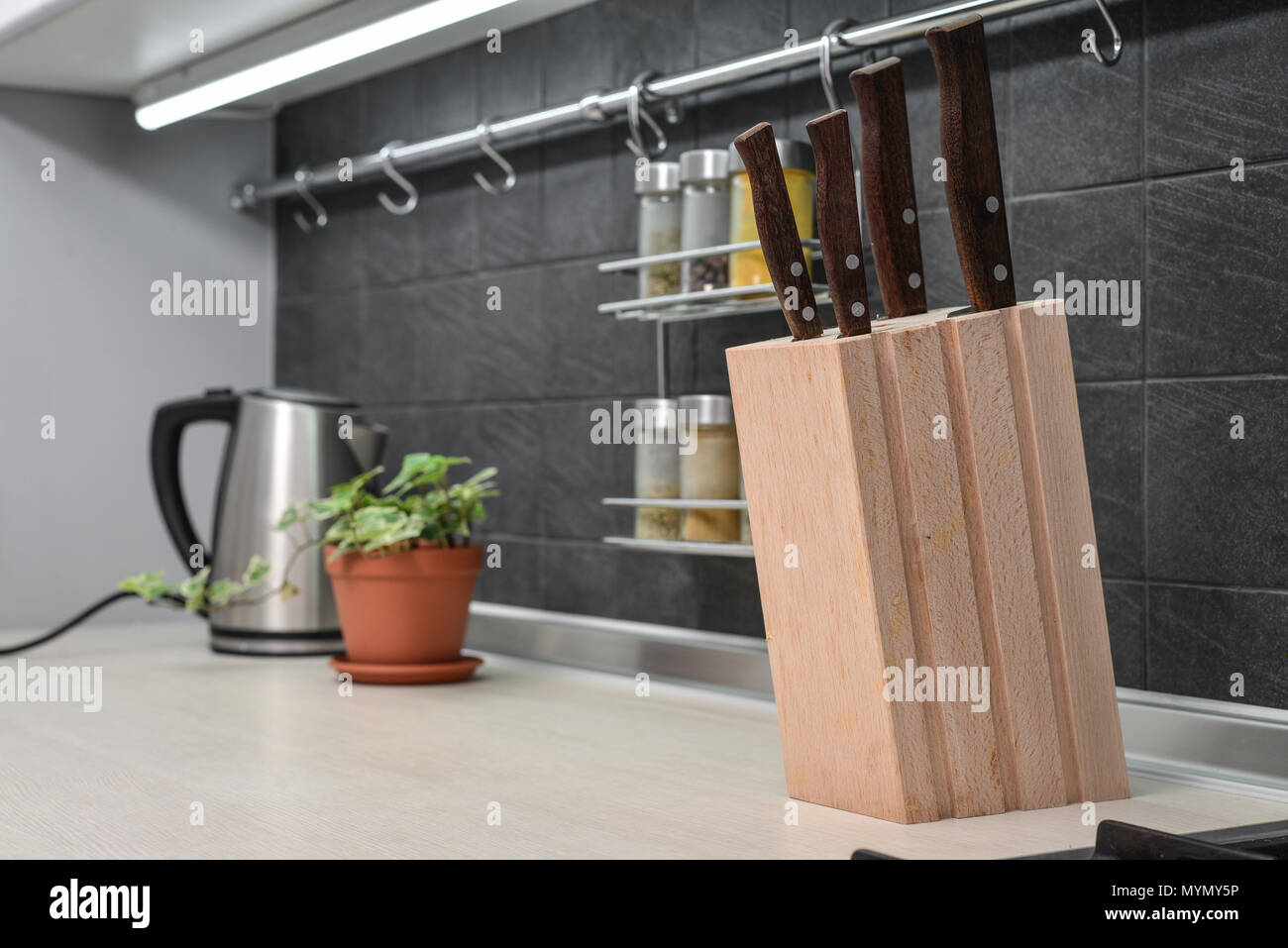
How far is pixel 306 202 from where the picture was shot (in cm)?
182

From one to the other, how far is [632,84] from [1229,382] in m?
0.61

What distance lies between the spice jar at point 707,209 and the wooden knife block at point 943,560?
1.28ft

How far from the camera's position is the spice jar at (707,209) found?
1156 millimetres

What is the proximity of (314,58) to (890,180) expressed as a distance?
71cm

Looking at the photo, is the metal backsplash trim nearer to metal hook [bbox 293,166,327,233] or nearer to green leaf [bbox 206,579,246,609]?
green leaf [bbox 206,579,246,609]

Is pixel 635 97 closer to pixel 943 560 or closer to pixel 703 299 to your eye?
pixel 703 299

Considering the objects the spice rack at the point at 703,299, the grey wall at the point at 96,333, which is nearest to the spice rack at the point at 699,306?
the spice rack at the point at 703,299

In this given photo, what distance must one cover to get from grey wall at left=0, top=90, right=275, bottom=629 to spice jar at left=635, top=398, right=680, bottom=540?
0.79 metres

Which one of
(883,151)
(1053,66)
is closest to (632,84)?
(1053,66)

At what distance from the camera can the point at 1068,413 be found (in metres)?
0.78

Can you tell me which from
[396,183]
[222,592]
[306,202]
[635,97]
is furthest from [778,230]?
[306,202]

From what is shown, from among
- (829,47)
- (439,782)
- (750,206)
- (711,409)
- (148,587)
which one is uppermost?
(829,47)

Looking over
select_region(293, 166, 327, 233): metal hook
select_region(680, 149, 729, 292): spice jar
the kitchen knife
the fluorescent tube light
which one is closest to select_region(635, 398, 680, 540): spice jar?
select_region(680, 149, 729, 292): spice jar
